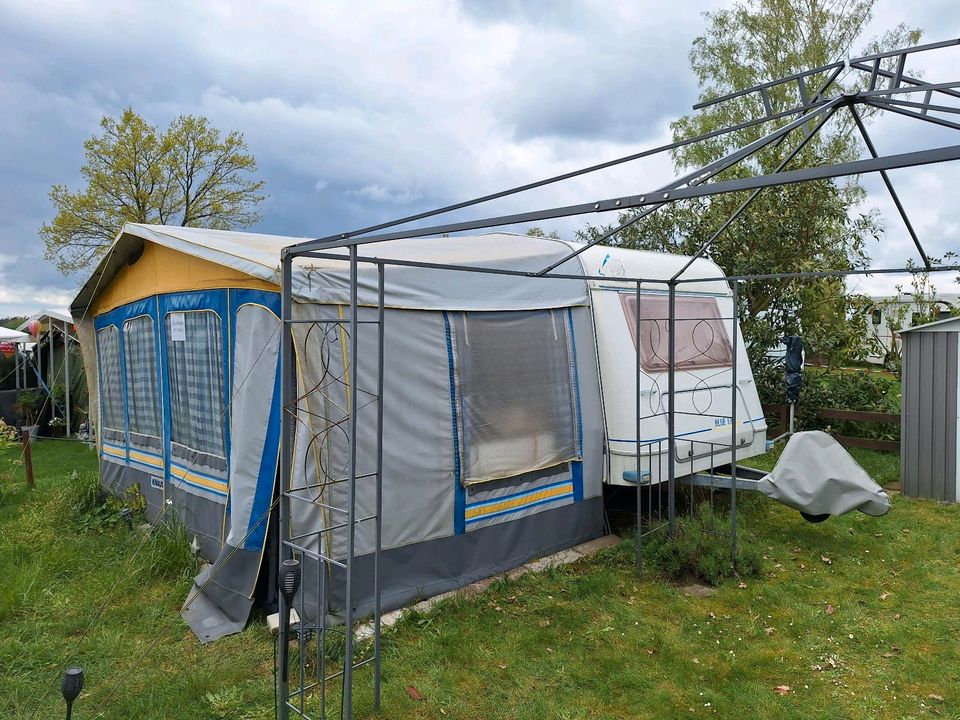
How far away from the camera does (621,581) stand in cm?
507

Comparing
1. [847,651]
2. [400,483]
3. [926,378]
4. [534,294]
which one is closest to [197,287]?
[400,483]

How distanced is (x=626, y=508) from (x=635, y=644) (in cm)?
241

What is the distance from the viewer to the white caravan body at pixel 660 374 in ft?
18.8

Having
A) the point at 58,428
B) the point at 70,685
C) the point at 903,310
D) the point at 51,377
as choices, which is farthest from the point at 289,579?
the point at 51,377

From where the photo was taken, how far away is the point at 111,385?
7035 millimetres

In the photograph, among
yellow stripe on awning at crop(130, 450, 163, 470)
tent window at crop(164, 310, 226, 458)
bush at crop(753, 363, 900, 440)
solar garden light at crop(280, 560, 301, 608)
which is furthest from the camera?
bush at crop(753, 363, 900, 440)

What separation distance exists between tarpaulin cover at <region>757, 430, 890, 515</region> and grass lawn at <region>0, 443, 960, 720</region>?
58 cm

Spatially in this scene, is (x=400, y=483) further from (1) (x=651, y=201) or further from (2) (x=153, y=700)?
(1) (x=651, y=201)

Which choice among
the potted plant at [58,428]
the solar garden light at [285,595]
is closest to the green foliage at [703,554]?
the solar garden light at [285,595]

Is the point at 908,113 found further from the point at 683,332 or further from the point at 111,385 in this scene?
the point at 111,385

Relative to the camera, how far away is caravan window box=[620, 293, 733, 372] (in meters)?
6.02

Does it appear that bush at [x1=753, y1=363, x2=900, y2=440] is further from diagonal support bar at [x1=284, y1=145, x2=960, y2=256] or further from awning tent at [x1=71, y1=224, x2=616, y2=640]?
diagonal support bar at [x1=284, y1=145, x2=960, y2=256]

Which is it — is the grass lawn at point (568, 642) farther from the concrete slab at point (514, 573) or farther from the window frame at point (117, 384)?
the window frame at point (117, 384)

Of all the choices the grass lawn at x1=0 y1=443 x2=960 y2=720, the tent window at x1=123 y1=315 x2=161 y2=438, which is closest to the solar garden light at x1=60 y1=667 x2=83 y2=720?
the grass lawn at x1=0 y1=443 x2=960 y2=720
